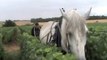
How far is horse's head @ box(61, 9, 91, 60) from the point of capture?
327 inches

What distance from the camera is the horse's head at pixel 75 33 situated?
8297 mm

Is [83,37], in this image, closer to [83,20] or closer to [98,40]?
[83,20]

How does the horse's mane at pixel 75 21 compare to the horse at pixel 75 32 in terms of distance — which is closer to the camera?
the horse at pixel 75 32

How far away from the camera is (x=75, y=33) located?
8414mm

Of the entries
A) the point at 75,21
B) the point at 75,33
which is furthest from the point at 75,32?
the point at 75,21

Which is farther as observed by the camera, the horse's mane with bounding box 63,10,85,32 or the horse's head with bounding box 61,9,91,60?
the horse's mane with bounding box 63,10,85,32

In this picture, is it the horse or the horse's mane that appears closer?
the horse

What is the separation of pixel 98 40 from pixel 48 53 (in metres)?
2.32

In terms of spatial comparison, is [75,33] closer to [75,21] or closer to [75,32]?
[75,32]

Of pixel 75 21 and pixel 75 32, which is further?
pixel 75 21

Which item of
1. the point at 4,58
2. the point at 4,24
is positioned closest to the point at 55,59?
the point at 4,58

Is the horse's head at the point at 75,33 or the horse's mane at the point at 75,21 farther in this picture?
the horse's mane at the point at 75,21

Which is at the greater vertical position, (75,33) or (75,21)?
(75,21)

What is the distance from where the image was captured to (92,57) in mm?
9703
